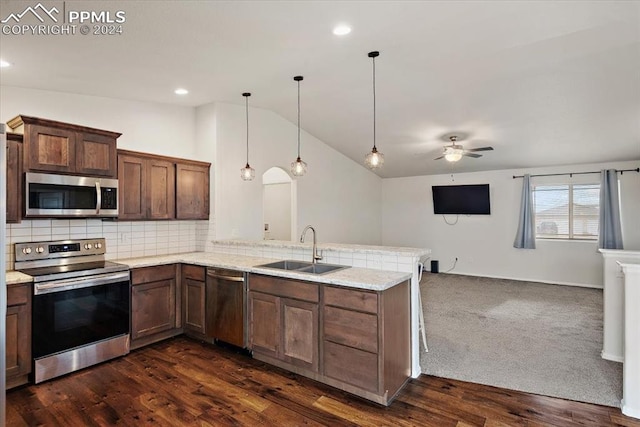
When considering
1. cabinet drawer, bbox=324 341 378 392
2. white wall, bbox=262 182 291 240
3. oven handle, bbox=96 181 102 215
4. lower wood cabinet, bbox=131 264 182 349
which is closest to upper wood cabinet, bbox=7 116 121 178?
oven handle, bbox=96 181 102 215

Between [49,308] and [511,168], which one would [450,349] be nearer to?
[49,308]

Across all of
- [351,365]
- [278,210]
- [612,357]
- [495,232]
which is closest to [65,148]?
[351,365]

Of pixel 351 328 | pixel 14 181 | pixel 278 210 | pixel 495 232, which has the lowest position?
pixel 351 328

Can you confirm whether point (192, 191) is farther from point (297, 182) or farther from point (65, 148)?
point (297, 182)

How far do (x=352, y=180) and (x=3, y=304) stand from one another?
6.26 metres

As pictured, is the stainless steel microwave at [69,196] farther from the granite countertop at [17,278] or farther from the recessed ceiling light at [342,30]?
the recessed ceiling light at [342,30]

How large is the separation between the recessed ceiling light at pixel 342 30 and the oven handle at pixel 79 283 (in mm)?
3031

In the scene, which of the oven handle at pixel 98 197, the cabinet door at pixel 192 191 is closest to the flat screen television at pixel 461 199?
the cabinet door at pixel 192 191

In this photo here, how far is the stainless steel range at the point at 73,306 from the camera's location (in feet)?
9.57

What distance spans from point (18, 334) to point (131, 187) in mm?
1703

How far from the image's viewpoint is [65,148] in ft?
10.8

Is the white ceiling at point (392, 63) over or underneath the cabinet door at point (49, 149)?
over

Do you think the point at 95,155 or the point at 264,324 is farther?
the point at 95,155

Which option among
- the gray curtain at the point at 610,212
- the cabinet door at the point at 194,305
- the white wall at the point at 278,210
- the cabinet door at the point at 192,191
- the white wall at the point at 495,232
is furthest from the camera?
the white wall at the point at 278,210
